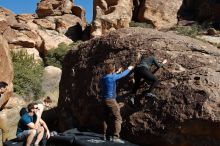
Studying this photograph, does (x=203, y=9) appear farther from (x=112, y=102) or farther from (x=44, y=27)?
(x=112, y=102)

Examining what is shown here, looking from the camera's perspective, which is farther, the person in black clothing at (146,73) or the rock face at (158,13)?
the rock face at (158,13)

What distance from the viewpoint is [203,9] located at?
32406mm

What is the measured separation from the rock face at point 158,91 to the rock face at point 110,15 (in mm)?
18354

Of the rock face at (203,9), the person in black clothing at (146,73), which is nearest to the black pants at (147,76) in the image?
the person in black clothing at (146,73)

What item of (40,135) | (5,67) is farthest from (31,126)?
(5,67)

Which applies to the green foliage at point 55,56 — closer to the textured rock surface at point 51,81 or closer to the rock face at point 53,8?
the textured rock surface at point 51,81

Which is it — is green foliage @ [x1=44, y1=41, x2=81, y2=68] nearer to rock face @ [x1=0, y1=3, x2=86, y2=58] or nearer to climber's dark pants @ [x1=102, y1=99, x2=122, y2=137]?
rock face @ [x1=0, y1=3, x2=86, y2=58]

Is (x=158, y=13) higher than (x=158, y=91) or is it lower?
higher

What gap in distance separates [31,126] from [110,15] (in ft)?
76.1

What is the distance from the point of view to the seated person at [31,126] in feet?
28.5

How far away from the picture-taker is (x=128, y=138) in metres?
9.72

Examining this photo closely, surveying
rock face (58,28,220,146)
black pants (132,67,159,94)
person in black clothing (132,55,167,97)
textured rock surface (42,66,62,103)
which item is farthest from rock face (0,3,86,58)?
black pants (132,67,159,94)

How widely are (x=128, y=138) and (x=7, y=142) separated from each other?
8.25ft

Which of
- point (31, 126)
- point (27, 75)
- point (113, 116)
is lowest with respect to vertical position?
point (31, 126)
